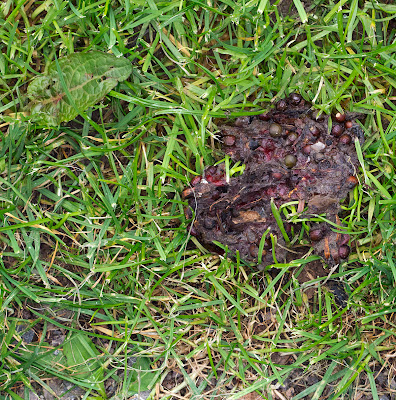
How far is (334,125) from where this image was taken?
2922mm

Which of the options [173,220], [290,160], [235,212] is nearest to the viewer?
[290,160]

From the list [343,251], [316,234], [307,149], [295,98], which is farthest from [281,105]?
[343,251]

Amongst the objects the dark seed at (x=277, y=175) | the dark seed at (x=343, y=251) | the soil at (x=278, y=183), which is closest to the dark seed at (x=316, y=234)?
the soil at (x=278, y=183)

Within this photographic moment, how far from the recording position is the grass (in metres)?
2.90

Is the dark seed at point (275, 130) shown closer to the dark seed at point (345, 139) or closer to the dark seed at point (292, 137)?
the dark seed at point (292, 137)

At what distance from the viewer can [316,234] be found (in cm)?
289

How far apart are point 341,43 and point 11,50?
2.39 metres

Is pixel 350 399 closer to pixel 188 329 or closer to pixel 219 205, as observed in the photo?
pixel 188 329

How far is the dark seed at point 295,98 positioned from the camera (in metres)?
2.90

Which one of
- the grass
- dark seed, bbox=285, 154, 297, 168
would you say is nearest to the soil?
dark seed, bbox=285, 154, 297, 168

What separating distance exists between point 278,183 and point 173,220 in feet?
2.73

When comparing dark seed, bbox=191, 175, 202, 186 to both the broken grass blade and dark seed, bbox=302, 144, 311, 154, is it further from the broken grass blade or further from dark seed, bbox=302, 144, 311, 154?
dark seed, bbox=302, 144, 311, 154

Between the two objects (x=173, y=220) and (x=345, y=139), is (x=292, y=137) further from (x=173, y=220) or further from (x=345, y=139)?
(x=173, y=220)

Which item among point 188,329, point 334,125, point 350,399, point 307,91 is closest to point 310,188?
point 334,125
